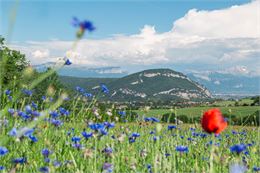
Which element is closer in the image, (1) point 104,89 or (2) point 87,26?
(2) point 87,26

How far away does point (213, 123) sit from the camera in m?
2.09

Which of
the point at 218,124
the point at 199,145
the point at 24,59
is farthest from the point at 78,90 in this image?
the point at 24,59

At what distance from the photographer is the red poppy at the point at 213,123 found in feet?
6.81

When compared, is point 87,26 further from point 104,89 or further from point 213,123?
point 104,89

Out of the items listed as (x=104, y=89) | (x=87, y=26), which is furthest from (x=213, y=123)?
(x=104, y=89)

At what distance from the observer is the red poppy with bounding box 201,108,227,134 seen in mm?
2077

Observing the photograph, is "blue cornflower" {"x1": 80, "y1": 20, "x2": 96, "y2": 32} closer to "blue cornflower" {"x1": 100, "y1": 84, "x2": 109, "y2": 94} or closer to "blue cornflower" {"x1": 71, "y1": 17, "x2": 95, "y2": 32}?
"blue cornflower" {"x1": 71, "y1": 17, "x2": 95, "y2": 32}

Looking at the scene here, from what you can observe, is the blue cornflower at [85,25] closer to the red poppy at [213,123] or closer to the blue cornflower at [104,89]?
the red poppy at [213,123]

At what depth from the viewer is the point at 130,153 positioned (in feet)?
14.5

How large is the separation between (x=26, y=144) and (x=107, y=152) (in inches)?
45.4

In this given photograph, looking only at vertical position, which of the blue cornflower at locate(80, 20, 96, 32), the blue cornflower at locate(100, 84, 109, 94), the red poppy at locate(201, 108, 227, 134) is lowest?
the red poppy at locate(201, 108, 227, 134)

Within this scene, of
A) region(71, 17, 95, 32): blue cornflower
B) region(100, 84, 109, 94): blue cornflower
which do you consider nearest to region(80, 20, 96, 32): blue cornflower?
region(71, 17, 95, 32): blue cornflower

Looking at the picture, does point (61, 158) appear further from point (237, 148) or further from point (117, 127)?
point (117, 127)

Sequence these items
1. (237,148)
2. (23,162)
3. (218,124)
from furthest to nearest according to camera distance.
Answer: (23,162)
(237,148)
(218,124)
